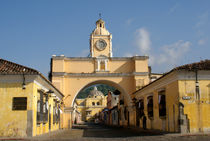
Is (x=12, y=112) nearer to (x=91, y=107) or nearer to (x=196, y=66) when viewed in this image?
(x=196, y=66)

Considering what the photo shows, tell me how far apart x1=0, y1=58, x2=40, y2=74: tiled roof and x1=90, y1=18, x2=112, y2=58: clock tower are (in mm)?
14220

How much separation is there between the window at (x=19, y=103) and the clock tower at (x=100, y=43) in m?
16.2

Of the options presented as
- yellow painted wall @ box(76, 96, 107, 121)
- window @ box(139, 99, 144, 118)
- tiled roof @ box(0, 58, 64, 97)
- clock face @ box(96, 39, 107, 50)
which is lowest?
yellow painted wall @ box(76, 96, 107, 121)

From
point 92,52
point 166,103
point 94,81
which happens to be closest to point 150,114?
point 166,103

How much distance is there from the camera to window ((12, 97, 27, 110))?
13812 millimetres

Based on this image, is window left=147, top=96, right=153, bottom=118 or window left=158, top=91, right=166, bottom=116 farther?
window left=147, top=96, right=153, bottom=118

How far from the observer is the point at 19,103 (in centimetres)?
1385

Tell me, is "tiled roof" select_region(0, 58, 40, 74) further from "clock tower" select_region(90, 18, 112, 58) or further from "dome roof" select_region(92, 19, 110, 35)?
"dome roof" select_region(92, 19, 110, 35)

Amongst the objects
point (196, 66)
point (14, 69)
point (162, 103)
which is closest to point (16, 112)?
Result: point (14, 69)

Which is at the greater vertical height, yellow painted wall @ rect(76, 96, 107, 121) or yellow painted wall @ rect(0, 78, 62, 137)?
yellow painted wall @ rect(0, 78, 62, 137)

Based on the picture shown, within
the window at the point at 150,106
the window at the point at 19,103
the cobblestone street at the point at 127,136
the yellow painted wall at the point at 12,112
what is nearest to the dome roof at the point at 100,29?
the window at the point at 150,106

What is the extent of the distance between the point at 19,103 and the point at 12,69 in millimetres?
2058

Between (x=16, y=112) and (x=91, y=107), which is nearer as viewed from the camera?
(x=16, y=112)

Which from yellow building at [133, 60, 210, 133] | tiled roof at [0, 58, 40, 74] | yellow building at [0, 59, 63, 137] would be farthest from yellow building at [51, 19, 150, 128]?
yellow building at [0, 59, 63, 137]
